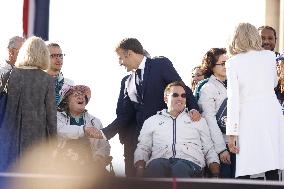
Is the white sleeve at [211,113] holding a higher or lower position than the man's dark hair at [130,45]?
lower

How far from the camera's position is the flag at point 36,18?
5582 mm

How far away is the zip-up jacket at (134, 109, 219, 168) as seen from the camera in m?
4.61

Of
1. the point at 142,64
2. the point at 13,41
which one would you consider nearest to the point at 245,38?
the point at 142,64

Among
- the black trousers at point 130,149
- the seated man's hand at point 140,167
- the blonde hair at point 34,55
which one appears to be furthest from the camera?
the black trousers at point 130,149

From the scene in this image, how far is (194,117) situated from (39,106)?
43.9 inches

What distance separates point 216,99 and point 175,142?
17.1 inches

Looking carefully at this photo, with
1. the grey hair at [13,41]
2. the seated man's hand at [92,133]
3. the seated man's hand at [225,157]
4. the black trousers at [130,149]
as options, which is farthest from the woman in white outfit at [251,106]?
the grey hair at [13,41]

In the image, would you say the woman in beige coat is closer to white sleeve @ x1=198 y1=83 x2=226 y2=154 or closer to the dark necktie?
the dark necktie

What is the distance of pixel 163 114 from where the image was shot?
472 cm

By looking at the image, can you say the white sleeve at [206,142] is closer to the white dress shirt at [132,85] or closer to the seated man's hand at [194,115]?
the seated man's hand at [194,115]

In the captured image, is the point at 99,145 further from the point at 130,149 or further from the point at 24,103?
the point at 24,103

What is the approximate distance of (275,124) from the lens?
4059 mm

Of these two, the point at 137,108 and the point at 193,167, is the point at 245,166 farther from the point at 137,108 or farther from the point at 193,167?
the point at 137,108

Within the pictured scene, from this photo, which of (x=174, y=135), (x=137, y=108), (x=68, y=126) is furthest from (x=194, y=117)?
(x=68, y=126)
